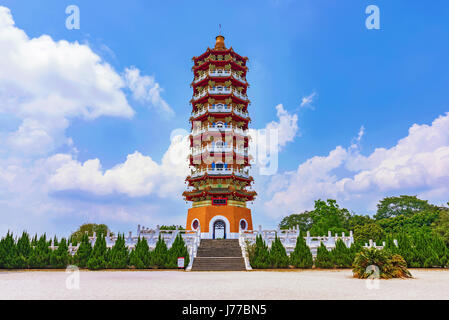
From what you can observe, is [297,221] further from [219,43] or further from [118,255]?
[118,255]

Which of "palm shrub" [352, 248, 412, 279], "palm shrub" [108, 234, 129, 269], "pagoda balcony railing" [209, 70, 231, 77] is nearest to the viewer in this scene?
"palm shrub" [352, 248, 412, 279]

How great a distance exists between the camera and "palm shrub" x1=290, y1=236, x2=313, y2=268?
2288cm

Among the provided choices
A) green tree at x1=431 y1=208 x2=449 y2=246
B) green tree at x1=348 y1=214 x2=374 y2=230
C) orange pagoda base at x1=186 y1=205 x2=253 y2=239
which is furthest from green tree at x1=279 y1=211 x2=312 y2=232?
orange pagoda base at x1=186 y1=205 x2=253 y2=239

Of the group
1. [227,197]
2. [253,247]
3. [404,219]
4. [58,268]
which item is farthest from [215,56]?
[404,219]

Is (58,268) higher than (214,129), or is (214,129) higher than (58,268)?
(214,129)

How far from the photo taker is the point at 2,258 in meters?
22.7

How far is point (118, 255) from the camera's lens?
22.6 m

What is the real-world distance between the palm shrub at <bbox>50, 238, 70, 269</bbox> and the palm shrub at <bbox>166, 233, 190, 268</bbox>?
7.36 meters

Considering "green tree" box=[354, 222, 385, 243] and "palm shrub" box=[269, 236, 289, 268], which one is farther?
"green tree" box=[354, 222, 385, 243]

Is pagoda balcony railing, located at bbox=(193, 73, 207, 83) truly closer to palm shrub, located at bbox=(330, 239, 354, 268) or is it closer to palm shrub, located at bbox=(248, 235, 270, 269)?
palm shrub, located at bbox=(248, 235, 270, 269)
